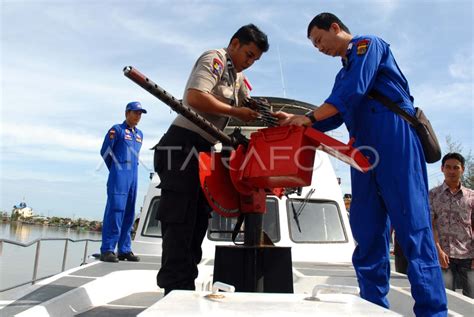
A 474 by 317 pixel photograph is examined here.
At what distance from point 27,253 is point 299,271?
2660 millimetres

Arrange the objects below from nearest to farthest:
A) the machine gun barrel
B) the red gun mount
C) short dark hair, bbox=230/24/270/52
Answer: the machine gun barrel < the red gun mount < short dark hair, bbox=230/24/270/52

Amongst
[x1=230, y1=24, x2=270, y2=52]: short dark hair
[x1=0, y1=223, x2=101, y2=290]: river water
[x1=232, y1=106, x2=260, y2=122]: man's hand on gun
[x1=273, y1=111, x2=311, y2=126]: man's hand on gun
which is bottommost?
[x1=0, y1=223, x2=101, y2=290]: river water

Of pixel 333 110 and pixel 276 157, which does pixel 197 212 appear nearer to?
pixel 276 157

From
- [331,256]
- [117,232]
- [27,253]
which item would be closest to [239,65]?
[117,232]

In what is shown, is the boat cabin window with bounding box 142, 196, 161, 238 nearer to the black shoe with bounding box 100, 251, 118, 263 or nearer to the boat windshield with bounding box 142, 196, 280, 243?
the boat windshield with bounding box 142, 196, 280, 243

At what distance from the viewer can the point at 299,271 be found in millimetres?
3141

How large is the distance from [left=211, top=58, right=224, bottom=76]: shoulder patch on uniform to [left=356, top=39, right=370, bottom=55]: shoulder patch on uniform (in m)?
0.70

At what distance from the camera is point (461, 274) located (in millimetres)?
4035

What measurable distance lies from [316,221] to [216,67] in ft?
A: 9.36

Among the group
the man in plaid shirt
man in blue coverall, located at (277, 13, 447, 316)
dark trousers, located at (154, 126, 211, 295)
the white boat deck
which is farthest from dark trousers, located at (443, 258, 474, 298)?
dark trousers, located at (154, 126, 211, 295)

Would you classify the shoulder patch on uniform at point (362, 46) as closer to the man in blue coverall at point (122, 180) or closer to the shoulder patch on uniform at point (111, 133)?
the man in blue coverall at point (122, 180)

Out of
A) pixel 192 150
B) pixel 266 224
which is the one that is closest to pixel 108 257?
pixel 266 224

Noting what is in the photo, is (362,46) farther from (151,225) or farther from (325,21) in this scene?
(151,225)

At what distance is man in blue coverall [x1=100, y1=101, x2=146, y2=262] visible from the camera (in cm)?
414
